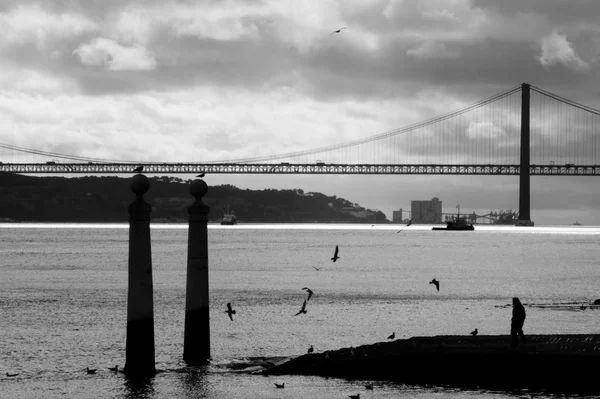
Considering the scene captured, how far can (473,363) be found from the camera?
54.5 feet

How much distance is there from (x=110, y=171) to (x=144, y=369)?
137824 millimetres

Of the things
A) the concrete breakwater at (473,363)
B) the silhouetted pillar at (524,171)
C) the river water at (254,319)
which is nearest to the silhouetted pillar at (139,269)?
the river water at (254,319)

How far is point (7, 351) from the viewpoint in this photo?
2375 cm

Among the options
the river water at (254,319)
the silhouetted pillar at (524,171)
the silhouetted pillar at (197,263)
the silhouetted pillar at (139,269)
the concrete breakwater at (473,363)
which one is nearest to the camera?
the concrete breakwater at (473,363)

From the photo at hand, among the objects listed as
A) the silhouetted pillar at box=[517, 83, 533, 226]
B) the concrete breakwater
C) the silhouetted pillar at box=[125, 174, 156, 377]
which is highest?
the silhouetted pillar at box=[517, 83, 533, 226]

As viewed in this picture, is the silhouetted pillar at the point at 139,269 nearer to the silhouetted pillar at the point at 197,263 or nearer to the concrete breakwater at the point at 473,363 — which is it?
the silhouetted pillar at the point at 197,263

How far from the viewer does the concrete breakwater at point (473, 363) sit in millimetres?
16031

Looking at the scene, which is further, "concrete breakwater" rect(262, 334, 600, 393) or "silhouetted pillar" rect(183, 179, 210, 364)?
"silhouetted pillar" rect(183, 179, 210, 364)

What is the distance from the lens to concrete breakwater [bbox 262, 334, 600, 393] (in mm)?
16031

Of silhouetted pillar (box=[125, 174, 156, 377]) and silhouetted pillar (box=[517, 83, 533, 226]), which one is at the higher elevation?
silhouetted pillar (box=[517, 83, 533, 226])

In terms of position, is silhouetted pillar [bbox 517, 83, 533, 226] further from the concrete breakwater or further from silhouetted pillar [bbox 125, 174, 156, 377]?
silhouetted pillar [bbox 125, 174, 156, 377]

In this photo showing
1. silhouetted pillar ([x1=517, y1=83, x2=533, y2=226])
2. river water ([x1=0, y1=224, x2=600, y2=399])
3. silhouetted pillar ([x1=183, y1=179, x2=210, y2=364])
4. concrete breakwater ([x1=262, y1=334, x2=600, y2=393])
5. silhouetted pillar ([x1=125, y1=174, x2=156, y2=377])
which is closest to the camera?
concrete breakwater ([x1=262, y1=334, x2=600, y2=393])

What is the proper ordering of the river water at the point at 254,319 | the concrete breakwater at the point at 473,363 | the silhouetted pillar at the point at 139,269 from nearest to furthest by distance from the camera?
the concrete breakwater at the point at 473,363 < the silhouetted pillar at the point at 139,269 < the river water at the point at 254,319

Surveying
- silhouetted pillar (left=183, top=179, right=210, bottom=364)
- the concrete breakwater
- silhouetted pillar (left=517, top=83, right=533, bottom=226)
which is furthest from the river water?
silhouetted pillar (left=517, top=83, right=533, bottom=226)
